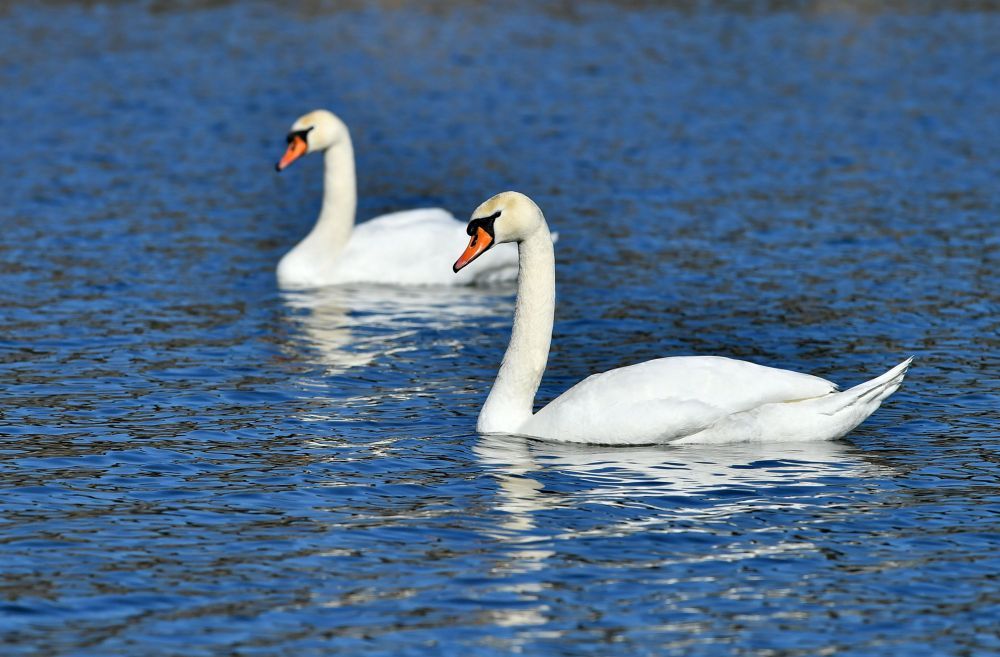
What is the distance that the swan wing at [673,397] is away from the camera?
11.5 m

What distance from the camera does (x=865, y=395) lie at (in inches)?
449

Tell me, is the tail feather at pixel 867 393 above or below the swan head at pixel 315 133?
below

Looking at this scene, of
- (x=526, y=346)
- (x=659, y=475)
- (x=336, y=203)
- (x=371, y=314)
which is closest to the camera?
(x=659, y=475)

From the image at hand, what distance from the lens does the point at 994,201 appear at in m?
21.8

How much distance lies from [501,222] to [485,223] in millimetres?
126

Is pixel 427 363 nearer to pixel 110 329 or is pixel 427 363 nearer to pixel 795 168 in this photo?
pixel 110 329

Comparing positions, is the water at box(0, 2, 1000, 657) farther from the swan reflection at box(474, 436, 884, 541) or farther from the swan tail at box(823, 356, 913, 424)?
the swan tail at box(823, 356, 913, 424)

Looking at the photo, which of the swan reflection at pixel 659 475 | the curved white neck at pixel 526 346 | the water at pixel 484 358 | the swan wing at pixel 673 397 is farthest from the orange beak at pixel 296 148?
the swan wing at pixel 673 397

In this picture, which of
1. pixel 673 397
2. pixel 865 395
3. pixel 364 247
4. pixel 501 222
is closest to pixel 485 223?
pixel 501 222

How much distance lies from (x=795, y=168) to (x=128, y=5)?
958 inches

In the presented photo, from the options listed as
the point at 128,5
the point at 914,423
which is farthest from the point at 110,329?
the point at 128,5

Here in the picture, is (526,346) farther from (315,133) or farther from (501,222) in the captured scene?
(315,133)

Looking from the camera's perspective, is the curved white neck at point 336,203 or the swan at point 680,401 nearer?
the swan at point 680,401

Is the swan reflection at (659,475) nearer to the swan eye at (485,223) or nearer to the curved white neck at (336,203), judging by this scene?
the swan eye at (485,223)
